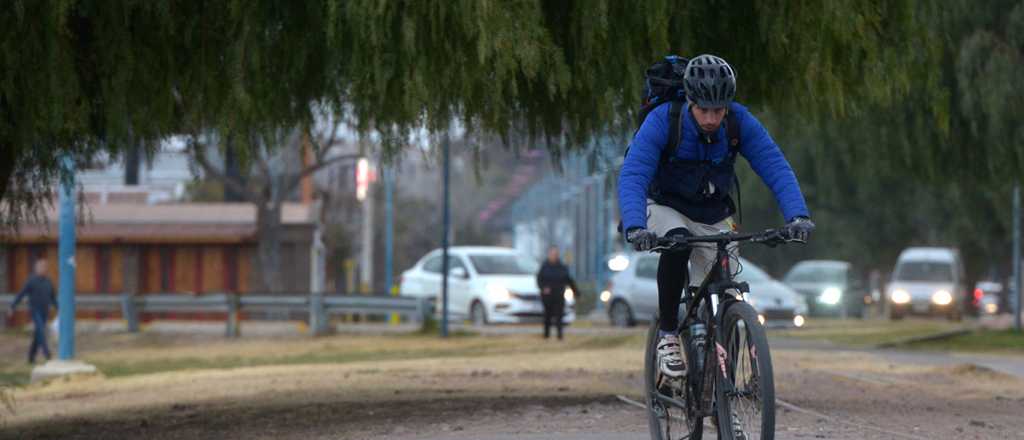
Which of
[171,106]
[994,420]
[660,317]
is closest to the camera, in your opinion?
[660,317]

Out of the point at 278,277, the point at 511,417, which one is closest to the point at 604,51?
the point at 511,417

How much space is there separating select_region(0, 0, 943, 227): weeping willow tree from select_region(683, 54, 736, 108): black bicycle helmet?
274cm

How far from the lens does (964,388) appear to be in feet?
49.4

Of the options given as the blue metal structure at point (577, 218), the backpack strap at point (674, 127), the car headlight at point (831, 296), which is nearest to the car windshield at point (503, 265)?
the car headlight at point (831, 296)

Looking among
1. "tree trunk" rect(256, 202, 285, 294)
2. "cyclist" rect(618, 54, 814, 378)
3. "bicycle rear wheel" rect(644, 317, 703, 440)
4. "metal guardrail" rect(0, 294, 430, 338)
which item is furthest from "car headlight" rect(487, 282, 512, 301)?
"cyclist" rect(618, 54, 814, 378)

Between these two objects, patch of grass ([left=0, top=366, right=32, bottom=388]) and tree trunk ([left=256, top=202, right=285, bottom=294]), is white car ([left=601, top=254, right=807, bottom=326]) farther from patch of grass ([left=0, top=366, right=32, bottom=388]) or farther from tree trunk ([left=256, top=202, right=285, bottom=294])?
patch of grass ([left=0, top=366, right=32, bottom=388])

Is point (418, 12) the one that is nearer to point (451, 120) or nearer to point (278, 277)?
point (451, 120)

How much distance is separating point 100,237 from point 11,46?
34.0 meters

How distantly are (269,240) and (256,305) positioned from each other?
9.06m

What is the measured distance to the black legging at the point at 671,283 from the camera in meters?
7.25

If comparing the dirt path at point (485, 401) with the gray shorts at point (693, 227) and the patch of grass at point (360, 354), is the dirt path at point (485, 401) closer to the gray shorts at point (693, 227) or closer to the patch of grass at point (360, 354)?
the patch of grass at point (360, 354)

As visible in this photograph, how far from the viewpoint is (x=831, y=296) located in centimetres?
4262

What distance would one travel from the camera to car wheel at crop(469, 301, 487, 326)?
32.7 m

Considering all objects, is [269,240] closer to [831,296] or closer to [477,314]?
[477,314]
